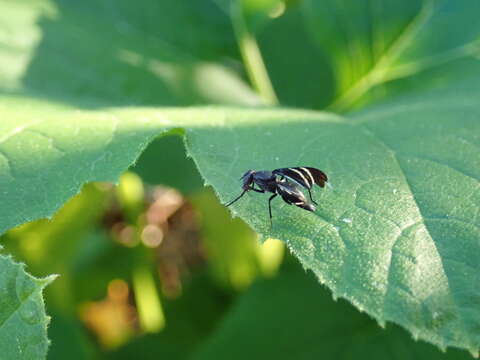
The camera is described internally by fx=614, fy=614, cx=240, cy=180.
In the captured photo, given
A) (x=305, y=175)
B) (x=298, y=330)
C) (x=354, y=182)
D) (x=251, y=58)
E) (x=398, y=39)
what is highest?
(x=305, y=175)

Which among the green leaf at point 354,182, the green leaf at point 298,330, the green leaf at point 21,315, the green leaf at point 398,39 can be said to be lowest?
the green leaf at point 298,330

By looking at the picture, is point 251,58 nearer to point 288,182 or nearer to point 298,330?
point 298,330

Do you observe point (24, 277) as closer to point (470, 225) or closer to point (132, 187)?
point (470, 225)

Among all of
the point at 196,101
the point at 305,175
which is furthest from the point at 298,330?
the point at 305,175

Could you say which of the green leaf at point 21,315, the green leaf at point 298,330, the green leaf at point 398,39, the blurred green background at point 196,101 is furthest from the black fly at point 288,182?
the green leaf at point 398,39

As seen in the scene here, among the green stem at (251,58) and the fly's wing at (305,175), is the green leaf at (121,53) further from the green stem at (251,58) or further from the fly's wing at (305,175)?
the fly's wing at (305,175)

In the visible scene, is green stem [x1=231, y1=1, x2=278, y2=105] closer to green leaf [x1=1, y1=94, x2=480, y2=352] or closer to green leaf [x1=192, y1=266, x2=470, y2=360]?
green leaf [x1=192, y1=266, x2=470, y2=360]

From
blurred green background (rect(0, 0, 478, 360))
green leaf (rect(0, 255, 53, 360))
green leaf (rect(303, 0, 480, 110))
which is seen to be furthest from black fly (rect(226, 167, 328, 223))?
green leaf (rect(303, 0, 480, 110))
